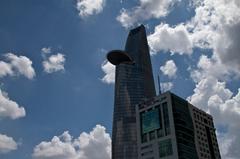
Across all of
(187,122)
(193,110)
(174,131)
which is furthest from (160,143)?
(193,110)

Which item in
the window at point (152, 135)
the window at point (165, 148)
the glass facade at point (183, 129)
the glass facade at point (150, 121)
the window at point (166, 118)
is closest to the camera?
the window at point (165, 148)

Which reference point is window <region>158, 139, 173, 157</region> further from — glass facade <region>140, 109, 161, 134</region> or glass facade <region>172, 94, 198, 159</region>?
glass facade <region>140, 109, 161, 134</region>

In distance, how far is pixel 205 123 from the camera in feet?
587

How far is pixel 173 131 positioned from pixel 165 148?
31.2 feet

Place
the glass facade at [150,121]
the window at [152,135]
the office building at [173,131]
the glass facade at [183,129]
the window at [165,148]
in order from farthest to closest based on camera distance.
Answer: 1. the glass facade at [150,121]
2. the window at [152,135]
3. the office building at [173,131]
4. the glass facade at [183,129]
5. the window at [165,148]

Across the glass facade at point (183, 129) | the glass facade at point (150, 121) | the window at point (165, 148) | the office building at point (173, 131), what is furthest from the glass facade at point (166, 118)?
the window at point (165, 148)

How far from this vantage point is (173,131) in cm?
15400

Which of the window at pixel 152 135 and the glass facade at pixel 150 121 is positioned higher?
the glass facade at pixel 150 121

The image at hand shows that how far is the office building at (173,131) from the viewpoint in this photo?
152750 mm

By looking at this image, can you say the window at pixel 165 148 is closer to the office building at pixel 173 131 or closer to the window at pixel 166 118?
the office building at pixel 173 131

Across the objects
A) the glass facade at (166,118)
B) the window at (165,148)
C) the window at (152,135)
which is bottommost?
the window at (165,148)

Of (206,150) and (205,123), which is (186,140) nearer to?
(206,150)

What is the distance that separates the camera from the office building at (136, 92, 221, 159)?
152750 mm

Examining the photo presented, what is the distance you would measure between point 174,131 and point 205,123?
34136mm
